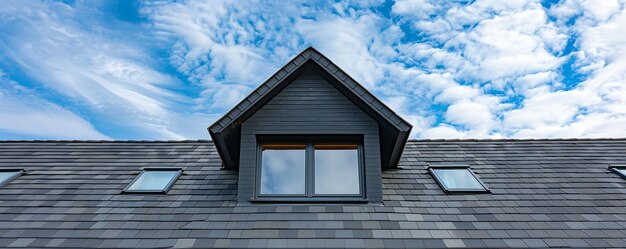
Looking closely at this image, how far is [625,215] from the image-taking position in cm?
615

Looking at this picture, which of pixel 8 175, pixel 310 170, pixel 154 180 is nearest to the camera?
pixel 310 170

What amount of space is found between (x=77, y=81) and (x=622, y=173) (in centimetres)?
1796

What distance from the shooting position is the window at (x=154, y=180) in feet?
23.4

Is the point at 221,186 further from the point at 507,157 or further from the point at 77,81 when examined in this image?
the point at 77,81

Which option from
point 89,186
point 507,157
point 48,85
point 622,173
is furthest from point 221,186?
point 48,85

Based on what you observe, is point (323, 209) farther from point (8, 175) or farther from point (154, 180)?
point (8, 175)

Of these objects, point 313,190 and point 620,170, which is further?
point 620,170

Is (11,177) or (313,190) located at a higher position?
(11,177)

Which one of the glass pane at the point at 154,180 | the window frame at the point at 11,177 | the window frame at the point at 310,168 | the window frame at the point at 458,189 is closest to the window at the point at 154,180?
the glass pane at the point at 154,180

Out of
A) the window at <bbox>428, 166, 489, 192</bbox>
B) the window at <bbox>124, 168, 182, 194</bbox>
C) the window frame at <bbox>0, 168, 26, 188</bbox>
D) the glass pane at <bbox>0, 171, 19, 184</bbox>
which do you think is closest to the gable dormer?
the window at <bbox>428, 166, 489, 192</bbox>

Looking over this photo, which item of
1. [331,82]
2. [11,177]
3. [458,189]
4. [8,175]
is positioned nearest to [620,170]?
[458,189]

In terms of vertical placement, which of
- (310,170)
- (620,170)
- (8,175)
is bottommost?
(310,170)

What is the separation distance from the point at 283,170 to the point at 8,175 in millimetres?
7058

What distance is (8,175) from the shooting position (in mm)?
8070
